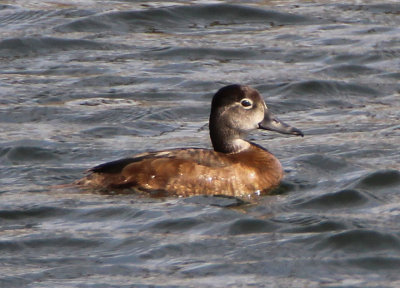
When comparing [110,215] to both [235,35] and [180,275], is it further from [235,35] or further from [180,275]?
[235,35]

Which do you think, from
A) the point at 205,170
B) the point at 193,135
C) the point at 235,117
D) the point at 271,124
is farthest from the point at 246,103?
the point at 193,135

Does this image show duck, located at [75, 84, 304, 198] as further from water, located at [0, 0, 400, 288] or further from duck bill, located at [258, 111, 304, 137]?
duck bill, located at [258, 111, 304, 137]

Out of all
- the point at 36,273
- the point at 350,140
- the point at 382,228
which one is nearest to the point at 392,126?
the point at 350,140

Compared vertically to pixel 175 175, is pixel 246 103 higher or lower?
higher

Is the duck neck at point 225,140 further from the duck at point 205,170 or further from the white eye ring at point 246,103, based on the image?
the white eye ring at point 246,103

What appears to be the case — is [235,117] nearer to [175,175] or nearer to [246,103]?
[246,103]

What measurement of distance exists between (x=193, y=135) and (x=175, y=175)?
2264 mm

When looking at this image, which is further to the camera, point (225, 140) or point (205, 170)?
point (225, 140)

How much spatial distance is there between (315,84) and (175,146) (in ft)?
9.73

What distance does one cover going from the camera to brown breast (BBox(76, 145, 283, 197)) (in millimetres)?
10625

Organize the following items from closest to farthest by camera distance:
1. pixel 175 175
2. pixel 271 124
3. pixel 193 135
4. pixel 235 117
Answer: pixel 175 175
pixel 235 117
pixel 271 124
pixel 193 135

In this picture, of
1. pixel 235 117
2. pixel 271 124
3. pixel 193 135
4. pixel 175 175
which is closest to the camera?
pixel 175 175

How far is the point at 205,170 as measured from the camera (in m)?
10.7

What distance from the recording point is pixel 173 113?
44.8 feet
